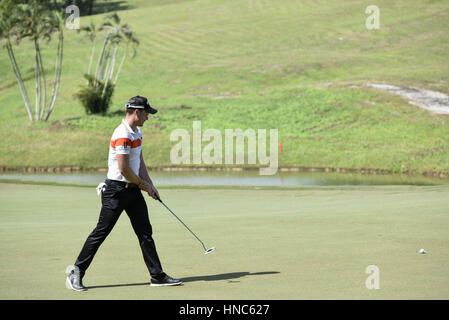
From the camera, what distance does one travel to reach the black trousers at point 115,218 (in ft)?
32.8

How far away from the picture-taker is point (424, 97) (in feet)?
195

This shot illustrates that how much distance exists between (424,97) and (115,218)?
52889 millimetres

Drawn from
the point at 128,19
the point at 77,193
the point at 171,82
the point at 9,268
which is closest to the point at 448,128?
the point at 77,193

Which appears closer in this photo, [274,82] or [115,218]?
[115,218]

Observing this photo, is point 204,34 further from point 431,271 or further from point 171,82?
point 431,271

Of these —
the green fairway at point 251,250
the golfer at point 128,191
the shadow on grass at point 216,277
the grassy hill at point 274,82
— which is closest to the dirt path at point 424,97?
the grassy hill at point 274,82

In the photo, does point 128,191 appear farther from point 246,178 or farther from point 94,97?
point 94,97

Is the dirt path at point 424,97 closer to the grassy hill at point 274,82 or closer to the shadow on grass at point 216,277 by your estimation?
the grassy hill at point 274,82

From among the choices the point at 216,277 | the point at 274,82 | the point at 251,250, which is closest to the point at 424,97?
the point at 274,82

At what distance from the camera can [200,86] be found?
76.3 m

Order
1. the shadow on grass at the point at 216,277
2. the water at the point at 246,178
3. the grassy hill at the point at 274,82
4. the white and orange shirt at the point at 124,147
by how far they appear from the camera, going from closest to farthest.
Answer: the white and orange shirt at the point at 124,147 < the shadow on grass at the point at 216,277 < the water at the point at 246,178 < the grassy hill at the point at 274,82

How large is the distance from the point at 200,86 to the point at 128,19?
53.2 metres

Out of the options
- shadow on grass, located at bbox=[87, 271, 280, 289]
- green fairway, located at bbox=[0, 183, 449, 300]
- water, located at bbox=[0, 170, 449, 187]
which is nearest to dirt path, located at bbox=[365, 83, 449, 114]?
water, located at bbox=[0, 170, 449, 187]
